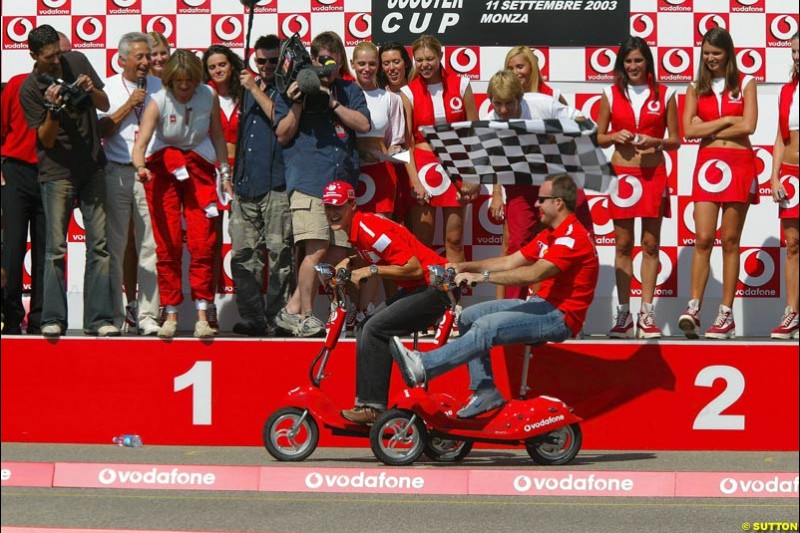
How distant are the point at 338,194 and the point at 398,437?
55.4 inches

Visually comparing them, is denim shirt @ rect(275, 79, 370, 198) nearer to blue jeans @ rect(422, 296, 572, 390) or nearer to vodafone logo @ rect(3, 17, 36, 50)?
blue jeans @ rect(422, 296, 572, 390)

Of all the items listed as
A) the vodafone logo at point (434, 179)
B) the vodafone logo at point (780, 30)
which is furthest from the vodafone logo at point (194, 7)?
the vodafone logo at point (780, 30)

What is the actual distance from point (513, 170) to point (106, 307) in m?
2.71

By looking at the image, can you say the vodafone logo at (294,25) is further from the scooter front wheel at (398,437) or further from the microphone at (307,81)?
the scooter front wheel at (398,437)

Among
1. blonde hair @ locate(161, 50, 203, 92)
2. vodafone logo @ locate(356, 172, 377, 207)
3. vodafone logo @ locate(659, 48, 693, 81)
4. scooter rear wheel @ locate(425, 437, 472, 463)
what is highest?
vodafone logo @ locate(659, 48, 693, 81)

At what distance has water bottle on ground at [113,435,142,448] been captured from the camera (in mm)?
9250

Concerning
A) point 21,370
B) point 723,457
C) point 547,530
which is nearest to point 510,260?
point 723,457

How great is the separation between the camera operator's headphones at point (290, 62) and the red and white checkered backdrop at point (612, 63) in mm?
1341

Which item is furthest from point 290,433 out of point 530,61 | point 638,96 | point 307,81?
point 638,96

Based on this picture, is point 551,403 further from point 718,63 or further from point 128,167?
point 128,167

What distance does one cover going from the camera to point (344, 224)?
8438 mm

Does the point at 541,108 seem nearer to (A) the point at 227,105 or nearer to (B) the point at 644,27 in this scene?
(B) the point at 644,27

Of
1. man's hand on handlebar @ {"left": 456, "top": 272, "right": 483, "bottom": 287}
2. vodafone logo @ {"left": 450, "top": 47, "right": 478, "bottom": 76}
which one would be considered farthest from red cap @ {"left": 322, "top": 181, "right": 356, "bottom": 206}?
vodafone logo @ {"left": 450, "top": 47, "right": 478, "bottom": 76}

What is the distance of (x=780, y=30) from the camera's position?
1028cm
